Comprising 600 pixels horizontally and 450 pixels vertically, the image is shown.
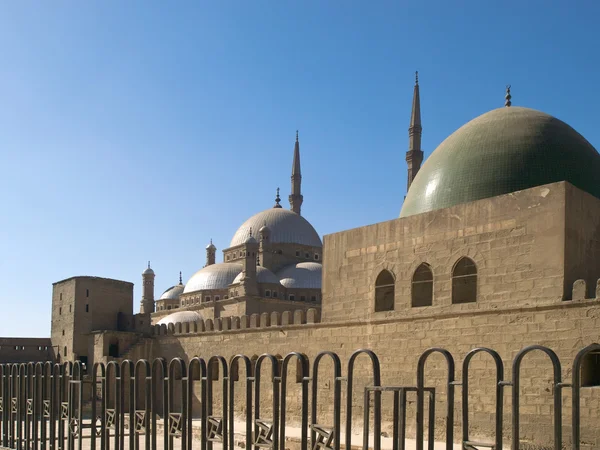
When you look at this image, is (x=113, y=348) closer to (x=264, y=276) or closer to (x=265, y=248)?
(x=264, y=276)

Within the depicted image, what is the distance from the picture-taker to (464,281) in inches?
455

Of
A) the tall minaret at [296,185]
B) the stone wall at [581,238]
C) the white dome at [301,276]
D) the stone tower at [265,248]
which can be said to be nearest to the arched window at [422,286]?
the stone wall at [581,238]

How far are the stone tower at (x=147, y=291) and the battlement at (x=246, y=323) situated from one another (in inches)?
452

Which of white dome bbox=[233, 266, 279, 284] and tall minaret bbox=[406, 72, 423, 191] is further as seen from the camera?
white dome bbox=[233, 266, 279, 284]

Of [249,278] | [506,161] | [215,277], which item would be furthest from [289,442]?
[215,277]

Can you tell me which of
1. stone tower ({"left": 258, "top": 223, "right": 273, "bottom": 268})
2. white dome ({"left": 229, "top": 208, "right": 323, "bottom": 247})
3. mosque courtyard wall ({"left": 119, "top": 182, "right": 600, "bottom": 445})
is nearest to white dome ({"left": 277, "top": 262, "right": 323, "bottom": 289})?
stone tower ({"left": 258, "top": 223, "right": 273, "bottom": 268})

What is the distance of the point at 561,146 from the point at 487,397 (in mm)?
5131

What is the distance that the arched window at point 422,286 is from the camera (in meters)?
12.1

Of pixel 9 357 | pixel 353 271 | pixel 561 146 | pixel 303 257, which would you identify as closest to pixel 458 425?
pixel 353 271

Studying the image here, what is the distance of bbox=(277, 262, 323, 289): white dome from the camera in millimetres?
30391

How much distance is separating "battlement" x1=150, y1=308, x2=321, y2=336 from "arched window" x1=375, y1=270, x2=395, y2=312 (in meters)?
1.92

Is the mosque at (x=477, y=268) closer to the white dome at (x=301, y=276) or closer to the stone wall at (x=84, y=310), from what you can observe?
the stone wall at (x=84, y=310)

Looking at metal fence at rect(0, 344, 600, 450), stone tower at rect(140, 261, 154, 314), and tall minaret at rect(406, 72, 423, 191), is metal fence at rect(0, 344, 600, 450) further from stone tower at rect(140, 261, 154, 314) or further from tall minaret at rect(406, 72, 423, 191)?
stone tower at rect(140, 261, 154, 314)

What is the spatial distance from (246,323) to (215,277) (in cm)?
1493
